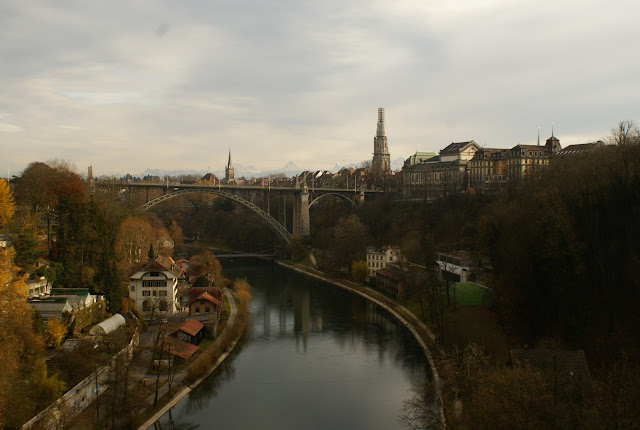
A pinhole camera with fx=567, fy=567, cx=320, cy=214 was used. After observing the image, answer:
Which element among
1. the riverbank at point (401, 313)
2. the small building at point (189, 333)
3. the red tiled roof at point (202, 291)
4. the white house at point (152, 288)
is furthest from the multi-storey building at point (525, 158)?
the small building at point (189, 333)

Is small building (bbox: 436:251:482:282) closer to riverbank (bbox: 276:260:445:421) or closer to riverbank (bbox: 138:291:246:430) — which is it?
riverbank (bbox: 276:260:445:421)

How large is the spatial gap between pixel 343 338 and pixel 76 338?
6.91m

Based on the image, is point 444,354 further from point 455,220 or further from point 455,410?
point 455,220

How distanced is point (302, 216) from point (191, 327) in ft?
68.8

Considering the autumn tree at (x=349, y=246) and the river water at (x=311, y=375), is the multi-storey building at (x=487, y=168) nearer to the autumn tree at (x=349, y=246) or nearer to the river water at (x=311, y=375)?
the autumn tree at (x=349, y=246)

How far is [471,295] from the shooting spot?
17641 millimetres

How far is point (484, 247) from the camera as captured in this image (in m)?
15.9

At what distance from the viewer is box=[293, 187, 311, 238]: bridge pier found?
112 feet

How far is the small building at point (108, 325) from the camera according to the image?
A: 12117 millimetres

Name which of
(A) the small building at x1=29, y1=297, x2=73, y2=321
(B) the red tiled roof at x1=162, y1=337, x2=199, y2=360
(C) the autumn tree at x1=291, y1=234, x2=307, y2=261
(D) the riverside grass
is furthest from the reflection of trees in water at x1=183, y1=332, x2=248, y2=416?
(C) the autumn tree at x1=291, y1=234, x2=307, y2=261

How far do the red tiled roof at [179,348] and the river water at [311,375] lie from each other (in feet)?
2.49

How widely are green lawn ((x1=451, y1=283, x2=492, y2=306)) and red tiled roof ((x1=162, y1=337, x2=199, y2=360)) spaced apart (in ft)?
26.4

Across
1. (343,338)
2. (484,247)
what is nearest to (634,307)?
(484,247)

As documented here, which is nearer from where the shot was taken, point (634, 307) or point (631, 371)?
point (631, 371)
